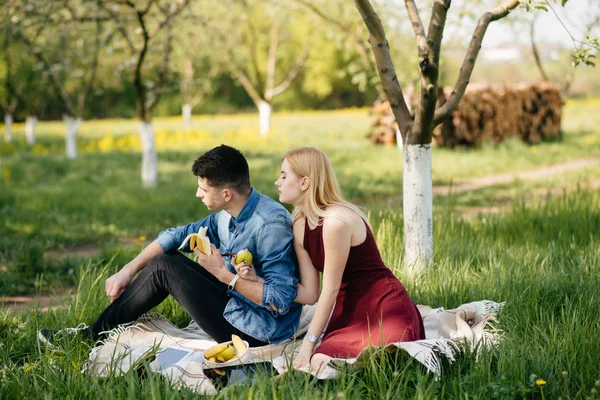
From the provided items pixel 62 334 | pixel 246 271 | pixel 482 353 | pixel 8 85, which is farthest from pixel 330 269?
pixel 8 85

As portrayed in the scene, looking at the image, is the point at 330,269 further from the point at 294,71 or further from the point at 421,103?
the point at 294,71

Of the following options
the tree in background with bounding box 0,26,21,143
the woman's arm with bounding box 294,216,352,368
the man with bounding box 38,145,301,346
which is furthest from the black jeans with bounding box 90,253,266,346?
the tree in background with bounding box 0,26,21,143

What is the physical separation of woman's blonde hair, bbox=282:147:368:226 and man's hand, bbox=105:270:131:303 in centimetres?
107

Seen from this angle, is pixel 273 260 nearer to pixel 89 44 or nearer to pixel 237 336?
pixel 237 336

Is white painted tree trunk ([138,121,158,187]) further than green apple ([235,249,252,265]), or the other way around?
white painted tree trunk ([138,121,158,187])

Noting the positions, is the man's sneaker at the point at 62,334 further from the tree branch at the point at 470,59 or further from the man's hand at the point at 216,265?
the tree branch at the point at 470,59

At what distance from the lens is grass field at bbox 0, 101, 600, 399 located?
9.80ft

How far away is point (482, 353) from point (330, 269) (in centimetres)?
80

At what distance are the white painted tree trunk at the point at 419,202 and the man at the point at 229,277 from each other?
1.56m

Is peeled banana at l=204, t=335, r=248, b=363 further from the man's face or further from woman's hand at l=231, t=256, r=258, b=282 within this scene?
the man's face

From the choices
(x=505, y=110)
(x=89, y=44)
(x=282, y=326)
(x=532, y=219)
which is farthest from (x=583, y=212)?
(x=89, y=44)

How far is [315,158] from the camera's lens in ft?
10.8

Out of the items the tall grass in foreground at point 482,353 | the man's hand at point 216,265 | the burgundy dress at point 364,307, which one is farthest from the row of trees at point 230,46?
the man's hand at point 216,265

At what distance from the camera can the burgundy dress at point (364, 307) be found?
3277mm
